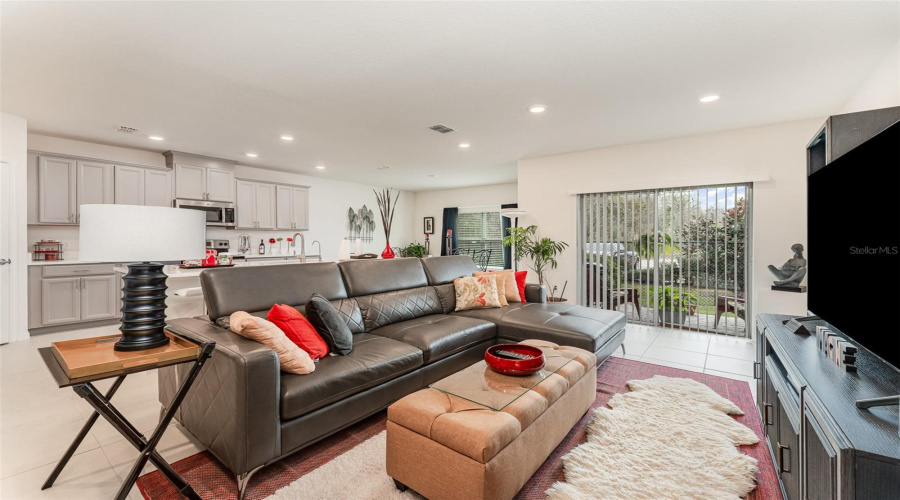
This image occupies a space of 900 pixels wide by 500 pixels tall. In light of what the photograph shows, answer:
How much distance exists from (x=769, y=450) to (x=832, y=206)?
1.29 metres

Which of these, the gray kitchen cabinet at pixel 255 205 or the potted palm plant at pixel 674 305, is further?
the gray kitchen cabinet at pixel 255 205

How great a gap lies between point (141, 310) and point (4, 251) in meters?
4.22

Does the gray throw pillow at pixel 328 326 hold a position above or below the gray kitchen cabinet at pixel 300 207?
below

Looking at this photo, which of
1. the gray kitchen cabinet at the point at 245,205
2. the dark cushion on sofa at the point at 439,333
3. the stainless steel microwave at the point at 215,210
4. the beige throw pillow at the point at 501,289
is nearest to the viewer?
the dark cushion on sofa at the point at 439,333

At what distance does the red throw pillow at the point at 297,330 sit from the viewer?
7.04 ft

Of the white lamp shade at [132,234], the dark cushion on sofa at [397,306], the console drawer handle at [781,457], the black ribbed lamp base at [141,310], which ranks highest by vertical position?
the white lamp shade at [132,234]

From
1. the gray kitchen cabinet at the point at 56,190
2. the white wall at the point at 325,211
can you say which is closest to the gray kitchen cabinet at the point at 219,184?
the white wall at the point at 325,211

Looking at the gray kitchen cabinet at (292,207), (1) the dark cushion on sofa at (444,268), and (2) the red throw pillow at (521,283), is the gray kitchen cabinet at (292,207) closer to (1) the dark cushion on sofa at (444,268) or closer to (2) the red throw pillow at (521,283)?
(1) the dark cushion on sofa at (444,268)

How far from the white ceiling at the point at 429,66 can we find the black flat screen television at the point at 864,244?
3.76 ft

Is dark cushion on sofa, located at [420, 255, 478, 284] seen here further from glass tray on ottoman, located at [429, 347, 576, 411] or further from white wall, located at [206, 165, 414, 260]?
white wall, located at [206, 165, 414, 260]

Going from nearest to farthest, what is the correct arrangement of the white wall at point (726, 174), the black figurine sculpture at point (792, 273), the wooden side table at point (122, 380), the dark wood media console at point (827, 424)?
1. the dark wood media console at point (827, 424)
2. the wooden side table at point (122, 380)
3. the black figurine sculpture at point (792, 273)
4. the white wall at point (726, 174)

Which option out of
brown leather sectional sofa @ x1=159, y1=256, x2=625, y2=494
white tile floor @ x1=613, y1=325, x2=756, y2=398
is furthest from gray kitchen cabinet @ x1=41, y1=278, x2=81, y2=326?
white tile floor @ x1=613, y1=325, x2=756, y2=398

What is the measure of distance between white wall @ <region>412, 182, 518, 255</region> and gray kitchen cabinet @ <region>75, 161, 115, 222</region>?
6070mm

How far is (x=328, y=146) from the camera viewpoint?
5.21 meters
